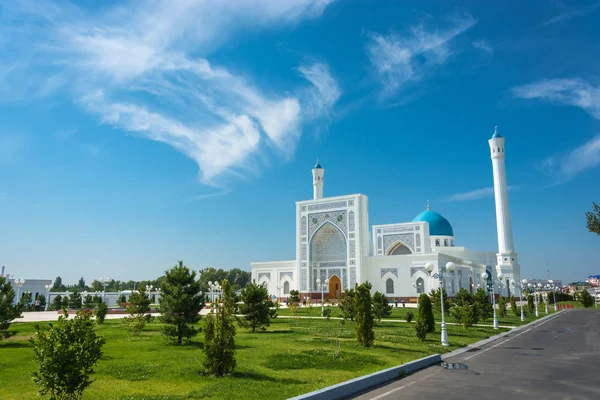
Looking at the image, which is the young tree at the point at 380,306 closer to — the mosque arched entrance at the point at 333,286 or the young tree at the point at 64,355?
the young tree at the point at 64,355

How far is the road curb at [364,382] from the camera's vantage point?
23.6 feet

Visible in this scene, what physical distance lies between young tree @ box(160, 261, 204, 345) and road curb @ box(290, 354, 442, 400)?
7.82 meters

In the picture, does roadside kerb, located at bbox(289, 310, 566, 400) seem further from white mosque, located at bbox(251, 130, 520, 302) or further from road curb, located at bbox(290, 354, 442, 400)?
white mosque, located at bbox(251, 130, 520, 302)

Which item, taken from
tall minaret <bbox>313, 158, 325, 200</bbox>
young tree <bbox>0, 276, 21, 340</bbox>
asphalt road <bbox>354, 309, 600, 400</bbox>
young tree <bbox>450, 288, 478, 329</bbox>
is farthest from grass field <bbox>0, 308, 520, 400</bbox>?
tall minaret <bbox>313, 158, 325, 200</bbox>

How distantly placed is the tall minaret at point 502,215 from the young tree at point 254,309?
1828 inches

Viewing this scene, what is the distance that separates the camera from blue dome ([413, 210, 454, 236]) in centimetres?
6118

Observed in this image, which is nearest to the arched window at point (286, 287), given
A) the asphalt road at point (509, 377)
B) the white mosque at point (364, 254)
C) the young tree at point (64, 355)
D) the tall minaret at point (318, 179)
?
the white mosque at point (364, 254)

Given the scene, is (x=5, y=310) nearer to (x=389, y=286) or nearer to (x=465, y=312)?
(x=465, y=312)

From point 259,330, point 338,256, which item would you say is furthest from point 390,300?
point 259,330

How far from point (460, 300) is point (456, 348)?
39.9ft

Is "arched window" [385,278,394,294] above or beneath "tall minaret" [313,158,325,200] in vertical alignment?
beneath

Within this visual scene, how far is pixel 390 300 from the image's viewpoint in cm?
4597

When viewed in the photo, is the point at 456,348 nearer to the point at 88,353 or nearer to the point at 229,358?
the point at 229,358

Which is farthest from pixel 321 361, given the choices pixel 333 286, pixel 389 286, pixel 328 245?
pixel 328 245
